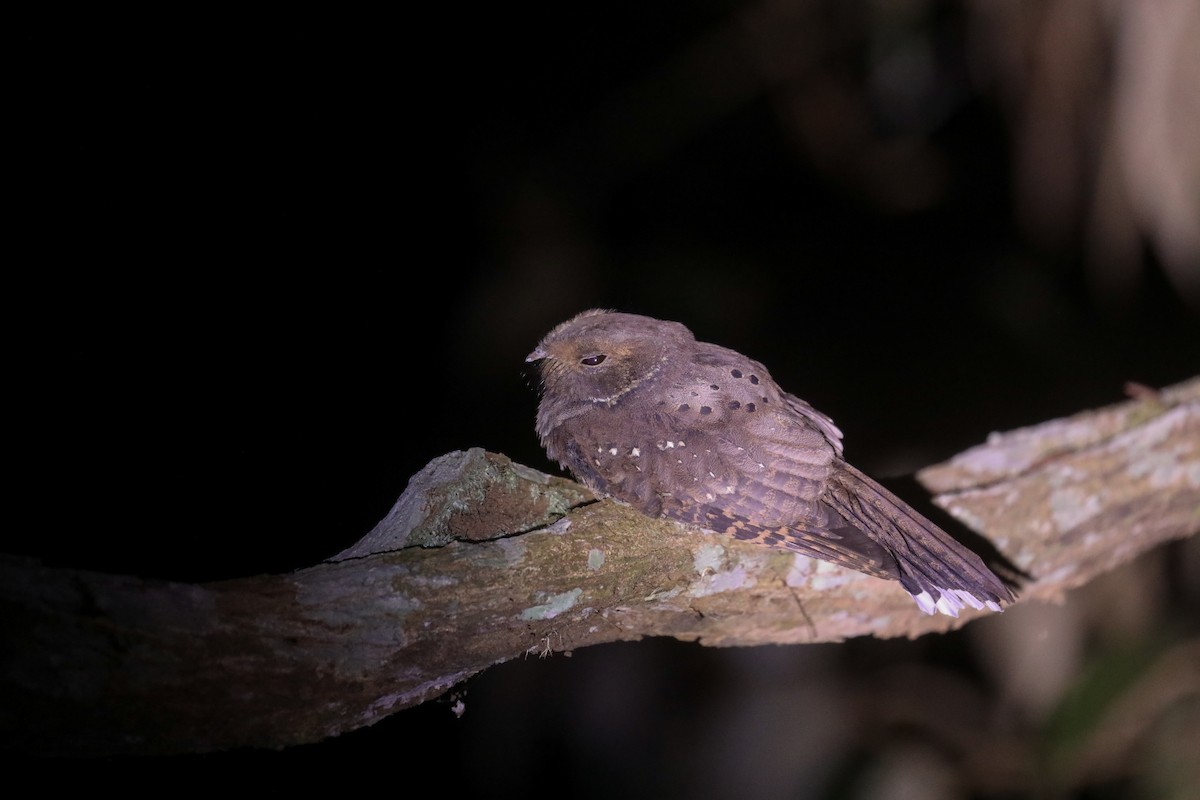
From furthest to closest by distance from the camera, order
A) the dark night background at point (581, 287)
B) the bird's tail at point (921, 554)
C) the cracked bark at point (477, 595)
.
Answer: the dark night background at point (581, 287)
the bird's tail at point (921, 554)
the cracked bark at point (477, 595)

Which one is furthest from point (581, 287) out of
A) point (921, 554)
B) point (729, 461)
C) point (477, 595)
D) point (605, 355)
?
point (477, 595)

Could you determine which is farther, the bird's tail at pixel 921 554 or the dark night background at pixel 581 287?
the dark night background at pixel 581 287

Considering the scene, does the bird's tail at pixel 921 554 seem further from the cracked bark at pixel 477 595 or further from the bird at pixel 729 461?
the cracked bark at pixel 477 595

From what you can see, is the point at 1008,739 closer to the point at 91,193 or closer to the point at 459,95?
the point at 459,95

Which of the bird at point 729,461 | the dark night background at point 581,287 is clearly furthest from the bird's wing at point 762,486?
the dark night background at point 581,287

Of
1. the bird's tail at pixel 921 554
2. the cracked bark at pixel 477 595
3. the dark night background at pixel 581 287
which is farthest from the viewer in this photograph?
the dark night background at pixel 581 287

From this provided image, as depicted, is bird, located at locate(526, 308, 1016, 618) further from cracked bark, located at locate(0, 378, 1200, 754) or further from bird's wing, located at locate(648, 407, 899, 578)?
cracked bark, located at locate(0, 378, 1200, 754)
